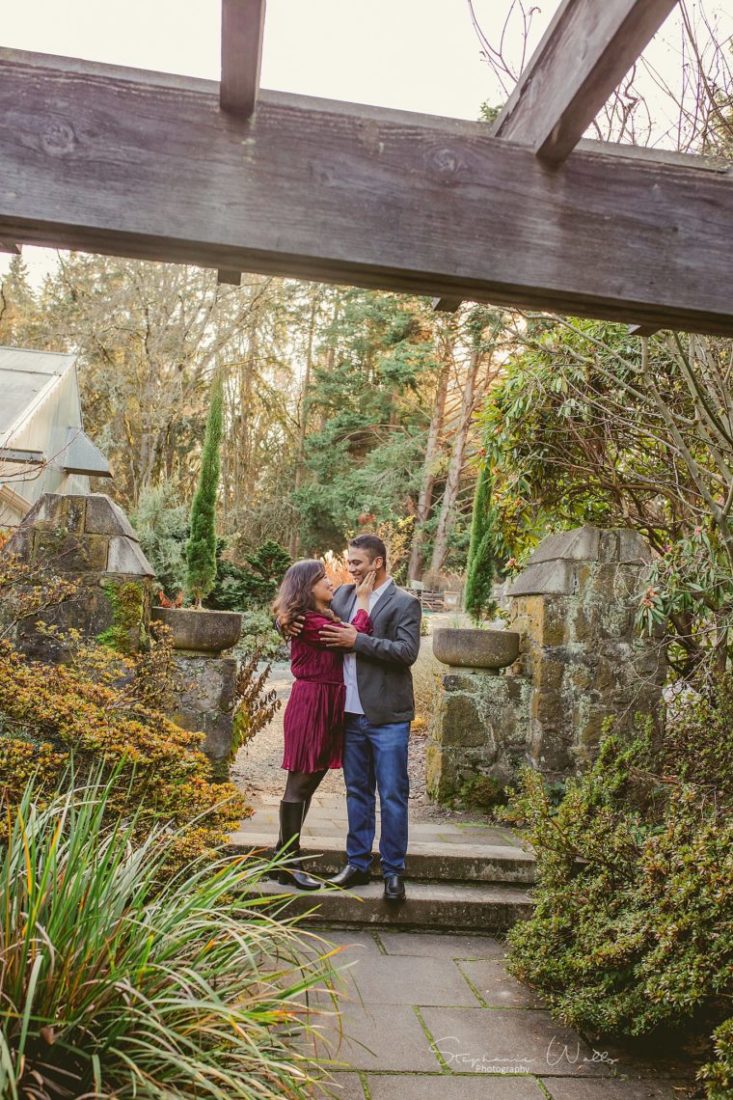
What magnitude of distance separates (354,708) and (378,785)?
0.39 m

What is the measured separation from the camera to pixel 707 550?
4.66 m

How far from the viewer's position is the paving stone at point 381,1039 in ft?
8.59

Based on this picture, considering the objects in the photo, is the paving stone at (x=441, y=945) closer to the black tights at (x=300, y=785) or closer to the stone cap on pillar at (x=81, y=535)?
the black tights at (x=300, y=785)

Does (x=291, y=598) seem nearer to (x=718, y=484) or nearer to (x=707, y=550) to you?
(x=707, y=550)

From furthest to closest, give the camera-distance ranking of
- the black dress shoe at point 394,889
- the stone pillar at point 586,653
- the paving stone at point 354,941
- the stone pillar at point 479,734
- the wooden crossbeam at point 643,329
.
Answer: the stone pillar at point 479,734
the stone pillar at point 586,653
the black dress shoe at point 394,889
the paving stone at point 354,941
the wooden crossbeam at point 643,329

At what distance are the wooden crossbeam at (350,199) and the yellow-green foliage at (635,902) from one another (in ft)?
5.57

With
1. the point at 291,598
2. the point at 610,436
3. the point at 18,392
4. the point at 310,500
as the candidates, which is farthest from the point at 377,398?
the point at 291,598

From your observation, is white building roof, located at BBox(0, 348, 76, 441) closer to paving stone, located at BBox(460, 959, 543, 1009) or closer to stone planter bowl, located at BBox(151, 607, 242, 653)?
stone planter bowl, located at BBox(151, 607, 242, 653)

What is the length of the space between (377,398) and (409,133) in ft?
71.3

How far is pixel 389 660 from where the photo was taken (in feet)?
12.7

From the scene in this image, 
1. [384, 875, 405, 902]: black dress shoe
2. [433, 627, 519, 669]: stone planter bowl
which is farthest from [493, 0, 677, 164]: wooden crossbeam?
[433, 627, 519, 669]: stone planter bowl

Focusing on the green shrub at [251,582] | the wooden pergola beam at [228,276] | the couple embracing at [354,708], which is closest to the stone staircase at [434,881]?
the couple embracing at [354,708]

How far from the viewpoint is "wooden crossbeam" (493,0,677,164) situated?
1.72 meters

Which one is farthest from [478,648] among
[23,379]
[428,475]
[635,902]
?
[428,475]
